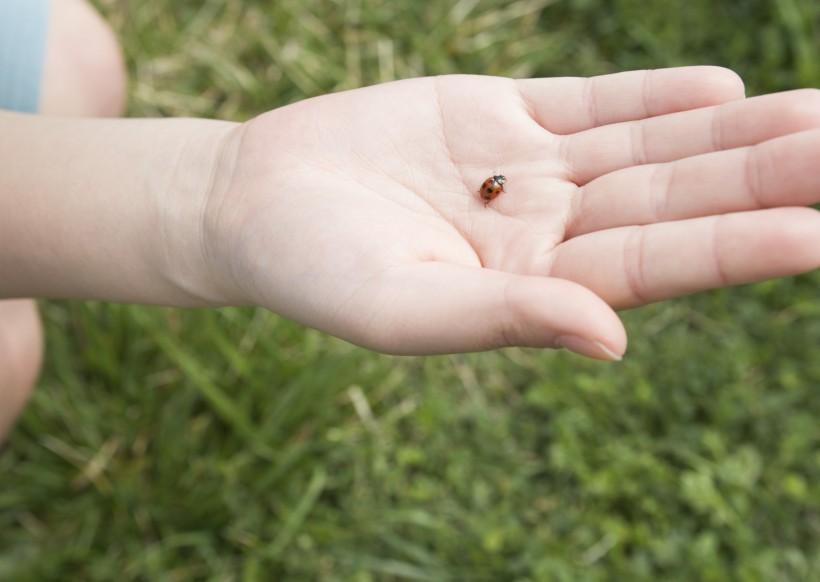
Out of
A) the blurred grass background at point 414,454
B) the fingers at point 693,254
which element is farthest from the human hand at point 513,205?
the blurred grass background at point 414,454

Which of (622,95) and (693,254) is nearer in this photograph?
(693,254)

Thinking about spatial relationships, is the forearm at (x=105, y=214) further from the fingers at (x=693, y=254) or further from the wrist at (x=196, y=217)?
the fingers at (x=693, y=254)

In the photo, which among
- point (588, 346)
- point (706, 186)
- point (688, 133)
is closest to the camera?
point (588, 346)

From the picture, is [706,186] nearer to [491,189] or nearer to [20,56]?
[491,189]

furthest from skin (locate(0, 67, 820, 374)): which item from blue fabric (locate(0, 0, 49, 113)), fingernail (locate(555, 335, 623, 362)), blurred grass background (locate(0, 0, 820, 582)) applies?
blurred grass background (locate(0, 0, 820, 582))

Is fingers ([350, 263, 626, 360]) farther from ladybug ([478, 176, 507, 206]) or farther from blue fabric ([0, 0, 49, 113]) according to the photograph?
blue fabric ([0, 0, 49, 113])

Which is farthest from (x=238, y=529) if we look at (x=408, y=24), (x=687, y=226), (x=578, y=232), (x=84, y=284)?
(x=408, y=24)

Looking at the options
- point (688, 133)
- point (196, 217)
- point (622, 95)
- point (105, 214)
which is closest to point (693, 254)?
point (688, 133)
